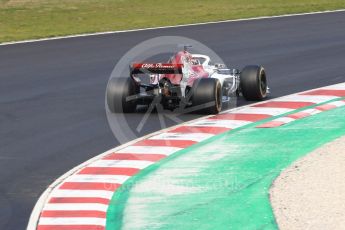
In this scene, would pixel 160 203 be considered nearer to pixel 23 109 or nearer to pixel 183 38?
pixel 23 109

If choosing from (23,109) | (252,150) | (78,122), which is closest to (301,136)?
(252,150)

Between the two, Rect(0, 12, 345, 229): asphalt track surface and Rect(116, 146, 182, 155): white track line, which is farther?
Rect(116, 146, 182, 155): white track line

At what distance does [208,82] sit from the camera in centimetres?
1741

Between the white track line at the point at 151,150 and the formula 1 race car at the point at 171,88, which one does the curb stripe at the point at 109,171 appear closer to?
the white track line at the point at 151,150

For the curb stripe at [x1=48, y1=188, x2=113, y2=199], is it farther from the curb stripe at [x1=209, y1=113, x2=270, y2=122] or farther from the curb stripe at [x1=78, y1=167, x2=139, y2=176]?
the curb stripe at [x1=209, y1=113, x2=270, y2=122]

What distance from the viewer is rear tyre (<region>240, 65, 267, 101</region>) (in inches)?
746

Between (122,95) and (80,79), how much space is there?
508 cm

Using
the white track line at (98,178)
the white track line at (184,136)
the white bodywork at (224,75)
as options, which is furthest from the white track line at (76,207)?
the white bodywork at (224,75)

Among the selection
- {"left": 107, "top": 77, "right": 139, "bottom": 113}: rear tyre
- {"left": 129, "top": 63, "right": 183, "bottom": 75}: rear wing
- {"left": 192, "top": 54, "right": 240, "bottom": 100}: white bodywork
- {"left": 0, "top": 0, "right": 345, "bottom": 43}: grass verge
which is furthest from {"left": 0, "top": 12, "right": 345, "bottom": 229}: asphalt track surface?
{"left": 0, "top": 0, "right": 345, "bottom": 43}: grass verge

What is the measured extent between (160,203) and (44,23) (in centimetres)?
2221

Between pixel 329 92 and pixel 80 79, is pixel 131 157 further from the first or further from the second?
pixel 80 79

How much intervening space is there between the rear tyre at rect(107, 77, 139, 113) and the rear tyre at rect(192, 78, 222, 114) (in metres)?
1.14

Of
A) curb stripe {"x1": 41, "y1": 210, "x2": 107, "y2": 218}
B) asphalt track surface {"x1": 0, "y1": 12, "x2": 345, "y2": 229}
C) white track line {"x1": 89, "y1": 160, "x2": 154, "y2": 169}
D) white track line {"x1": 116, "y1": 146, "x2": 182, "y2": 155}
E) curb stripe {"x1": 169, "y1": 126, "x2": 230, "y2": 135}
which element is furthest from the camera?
curb stripe {"x1": 169, "y1": 126, "x2": 230, "y2": 135}

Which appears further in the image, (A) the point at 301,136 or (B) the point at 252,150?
(A) the point at 301,136
